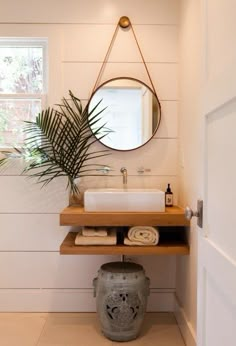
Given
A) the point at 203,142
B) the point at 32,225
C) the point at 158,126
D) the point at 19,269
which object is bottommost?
the point at 19,269

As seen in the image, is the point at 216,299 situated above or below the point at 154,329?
above

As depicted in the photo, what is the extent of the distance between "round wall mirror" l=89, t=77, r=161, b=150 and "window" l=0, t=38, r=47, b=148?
0.49m

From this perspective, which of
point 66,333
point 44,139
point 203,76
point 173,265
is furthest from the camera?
point 173,265

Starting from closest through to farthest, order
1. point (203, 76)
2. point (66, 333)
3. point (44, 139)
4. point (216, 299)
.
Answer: point (216, 299) < point (203, 76) < point (66, 333) < point (44, 139)

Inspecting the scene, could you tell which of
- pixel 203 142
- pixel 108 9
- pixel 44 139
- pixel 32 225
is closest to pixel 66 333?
pixel 32 225

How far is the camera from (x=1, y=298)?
9.36ft

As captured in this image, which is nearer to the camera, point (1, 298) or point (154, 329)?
point (154, 329)

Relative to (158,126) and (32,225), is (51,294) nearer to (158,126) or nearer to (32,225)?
(32,225)

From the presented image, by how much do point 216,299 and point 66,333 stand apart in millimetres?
1612

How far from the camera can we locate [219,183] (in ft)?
3.92

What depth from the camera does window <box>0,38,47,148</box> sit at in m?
2.86

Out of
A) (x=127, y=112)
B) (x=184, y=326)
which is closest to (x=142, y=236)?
(x=184, y=326)

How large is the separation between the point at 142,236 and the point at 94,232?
33 cm

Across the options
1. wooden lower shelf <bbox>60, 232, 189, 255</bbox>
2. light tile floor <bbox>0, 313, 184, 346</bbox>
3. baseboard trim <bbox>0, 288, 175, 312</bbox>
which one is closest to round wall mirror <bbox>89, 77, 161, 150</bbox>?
wooden lower shelf <bbox>60, 232, 189, 255</bbox>
